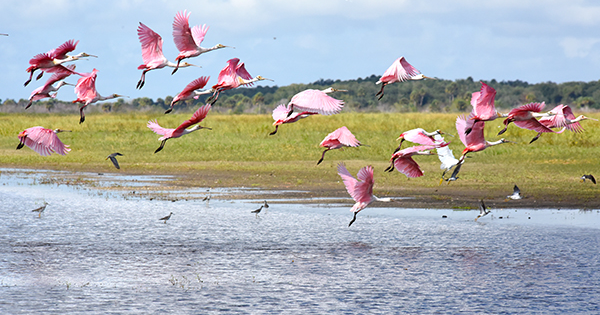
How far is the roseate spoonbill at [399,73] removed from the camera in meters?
8.69

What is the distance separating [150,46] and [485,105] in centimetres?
387

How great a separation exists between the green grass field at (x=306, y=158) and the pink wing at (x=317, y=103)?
7.76 metres

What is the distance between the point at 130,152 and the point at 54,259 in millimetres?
20036

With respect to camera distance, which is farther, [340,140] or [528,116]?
[340,140]

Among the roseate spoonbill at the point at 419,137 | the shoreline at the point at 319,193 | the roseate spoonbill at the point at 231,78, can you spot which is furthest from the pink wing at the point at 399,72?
the shoreline at the point at 319,193

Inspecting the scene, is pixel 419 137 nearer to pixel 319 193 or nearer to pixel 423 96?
pixel 319 193

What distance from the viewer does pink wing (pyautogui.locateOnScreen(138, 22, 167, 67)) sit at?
834 cm

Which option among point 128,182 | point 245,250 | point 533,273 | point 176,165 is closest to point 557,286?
point 533,273

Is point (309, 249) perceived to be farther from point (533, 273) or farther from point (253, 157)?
point (253, 157)

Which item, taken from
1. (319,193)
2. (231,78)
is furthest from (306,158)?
(231,78)

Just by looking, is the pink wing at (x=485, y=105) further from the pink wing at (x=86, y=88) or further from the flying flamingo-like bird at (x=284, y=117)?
the pink wing at (x=86, y=88)

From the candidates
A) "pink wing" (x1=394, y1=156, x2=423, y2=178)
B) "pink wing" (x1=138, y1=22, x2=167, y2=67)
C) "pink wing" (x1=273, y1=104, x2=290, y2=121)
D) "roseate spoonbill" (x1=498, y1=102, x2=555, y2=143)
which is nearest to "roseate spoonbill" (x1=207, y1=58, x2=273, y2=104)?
"pink wing" (x1=273, y1=104, x2=290, y2=121)

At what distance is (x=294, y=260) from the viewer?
1122cm

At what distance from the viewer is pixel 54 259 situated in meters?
11.3
